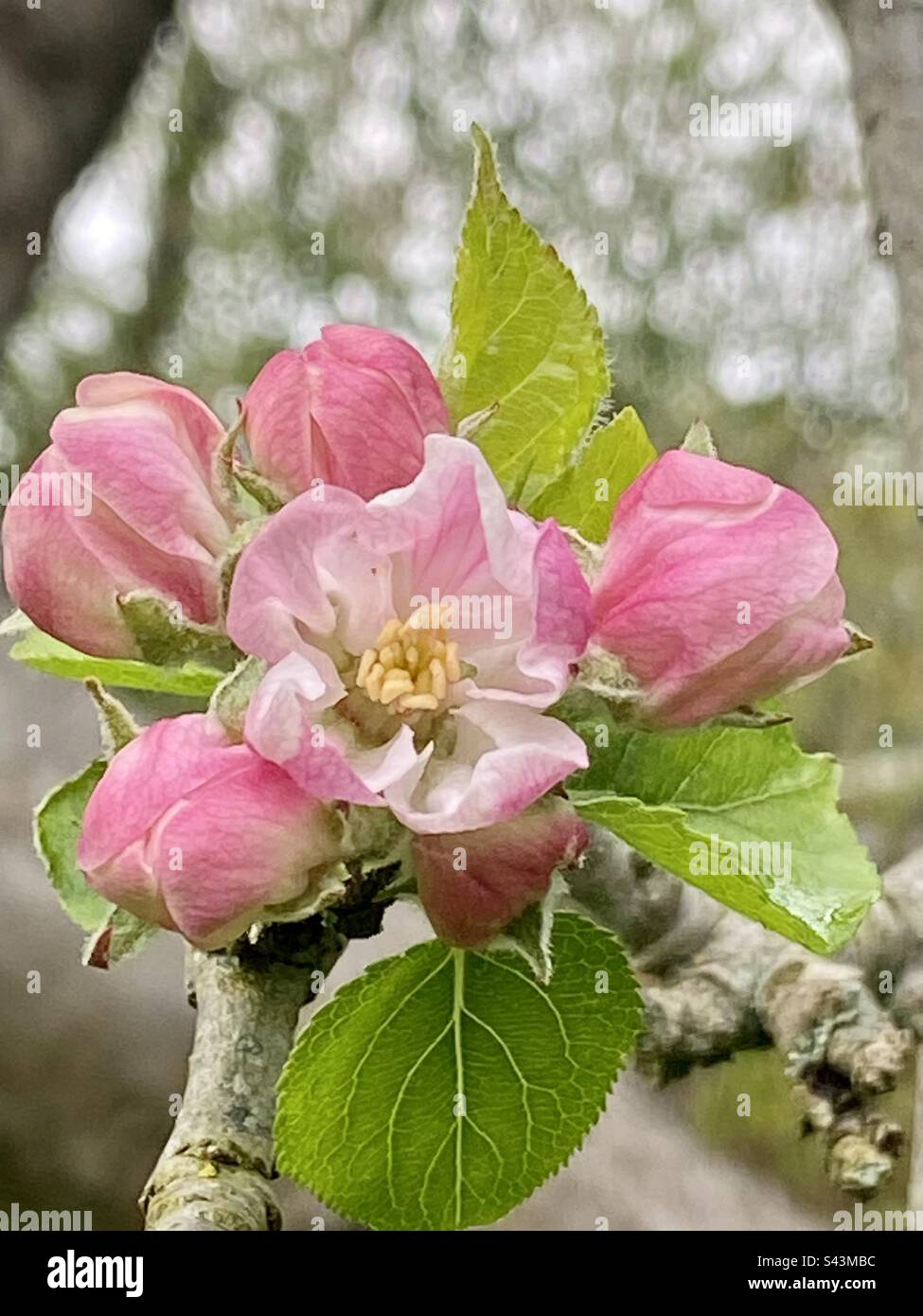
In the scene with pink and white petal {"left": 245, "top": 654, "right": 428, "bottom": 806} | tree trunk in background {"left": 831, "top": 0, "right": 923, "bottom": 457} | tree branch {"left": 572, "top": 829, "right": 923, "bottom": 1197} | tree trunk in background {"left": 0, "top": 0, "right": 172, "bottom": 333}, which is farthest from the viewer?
tree trunk in background {"left": 0, "top": 0, "right": 172, "bottom": 333}

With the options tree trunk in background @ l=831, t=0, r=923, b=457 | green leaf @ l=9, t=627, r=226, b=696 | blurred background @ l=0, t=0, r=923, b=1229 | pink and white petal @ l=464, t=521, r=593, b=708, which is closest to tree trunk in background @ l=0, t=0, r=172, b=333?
blurred background @ l=0, t=0, r=923, b=1229

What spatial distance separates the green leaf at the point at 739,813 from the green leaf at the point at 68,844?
0.28 ft

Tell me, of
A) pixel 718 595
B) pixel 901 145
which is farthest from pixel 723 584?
pixel 901 145

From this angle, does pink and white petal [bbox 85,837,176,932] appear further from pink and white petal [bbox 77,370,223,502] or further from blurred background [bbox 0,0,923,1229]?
blurred background [bbox 0,0,923,1229]

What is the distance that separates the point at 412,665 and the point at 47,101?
0.64m

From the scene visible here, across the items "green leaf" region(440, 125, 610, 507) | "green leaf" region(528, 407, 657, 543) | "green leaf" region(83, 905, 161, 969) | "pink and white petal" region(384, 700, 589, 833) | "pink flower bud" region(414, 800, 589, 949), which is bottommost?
"green leaf" region(83, 905, 161, 969)

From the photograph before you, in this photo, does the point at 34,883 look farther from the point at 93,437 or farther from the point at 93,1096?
the point at 93,437

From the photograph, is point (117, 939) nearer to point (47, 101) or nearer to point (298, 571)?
point (298, 571)

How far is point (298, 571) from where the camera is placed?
0.50 ft

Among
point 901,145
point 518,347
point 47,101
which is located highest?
point 47,101

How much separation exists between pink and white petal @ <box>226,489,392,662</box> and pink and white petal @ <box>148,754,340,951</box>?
14mm

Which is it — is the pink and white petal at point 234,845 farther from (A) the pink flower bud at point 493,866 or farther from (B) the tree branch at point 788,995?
(B) the tree branch at point 788,995

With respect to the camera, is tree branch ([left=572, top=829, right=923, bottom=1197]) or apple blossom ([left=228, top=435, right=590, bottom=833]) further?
tree branch ([left=572, top=829, right=923, bottom=1197])

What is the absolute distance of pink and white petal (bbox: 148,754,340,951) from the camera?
145 millimetres
